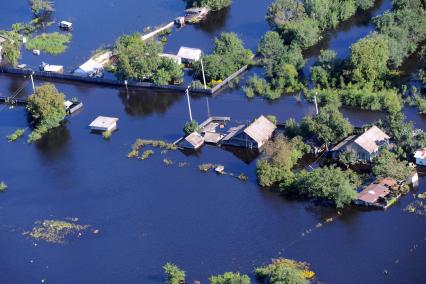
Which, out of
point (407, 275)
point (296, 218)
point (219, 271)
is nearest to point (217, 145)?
point (296, 218)

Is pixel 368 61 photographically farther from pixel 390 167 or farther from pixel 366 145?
pixel 390 167

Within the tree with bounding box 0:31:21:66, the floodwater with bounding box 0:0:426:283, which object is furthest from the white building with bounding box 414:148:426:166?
the tree with bounding box 0:31:21:66

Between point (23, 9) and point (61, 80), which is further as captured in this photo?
point (23, 9)

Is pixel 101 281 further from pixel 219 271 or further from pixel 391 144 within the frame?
pixel 391 144

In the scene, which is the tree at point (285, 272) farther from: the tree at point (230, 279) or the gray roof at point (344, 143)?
the gray roof at point (344, 143)

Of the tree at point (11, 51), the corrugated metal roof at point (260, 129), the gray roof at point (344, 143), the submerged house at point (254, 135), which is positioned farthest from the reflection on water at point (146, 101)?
the gray roof at point (344, 143)

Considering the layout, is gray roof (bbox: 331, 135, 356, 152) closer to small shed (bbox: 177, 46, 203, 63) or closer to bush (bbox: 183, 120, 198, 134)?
bush (bbox: 183, 120, 198, 134)
